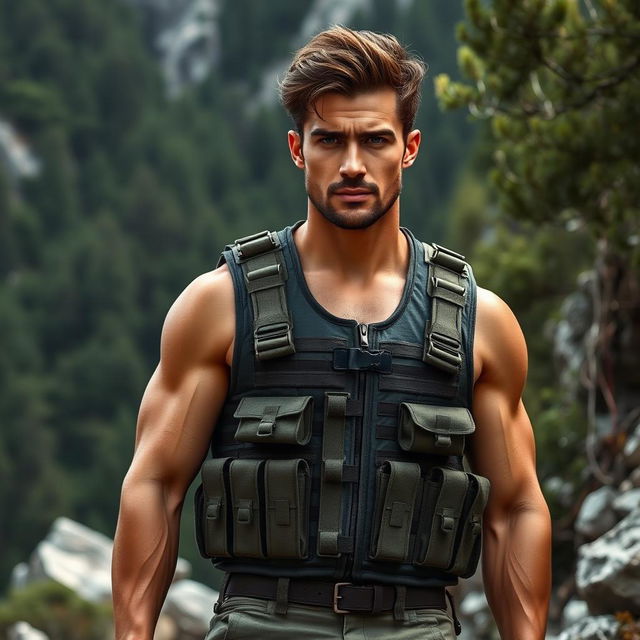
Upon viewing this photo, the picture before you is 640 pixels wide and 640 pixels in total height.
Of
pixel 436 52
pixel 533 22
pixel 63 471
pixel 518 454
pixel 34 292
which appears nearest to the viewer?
pixel 518 454

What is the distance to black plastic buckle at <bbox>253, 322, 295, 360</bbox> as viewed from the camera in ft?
16.2

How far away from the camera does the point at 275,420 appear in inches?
191

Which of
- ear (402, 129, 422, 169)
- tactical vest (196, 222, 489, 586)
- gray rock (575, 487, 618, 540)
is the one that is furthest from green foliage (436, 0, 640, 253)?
tactical vest (196, 222, 489, 586)

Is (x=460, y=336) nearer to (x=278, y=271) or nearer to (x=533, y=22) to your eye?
(x=278, y=271)

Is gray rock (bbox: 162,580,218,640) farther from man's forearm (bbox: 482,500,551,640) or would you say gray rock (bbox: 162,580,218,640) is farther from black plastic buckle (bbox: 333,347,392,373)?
black plastic buckle (bbox: 333,347,392,373)

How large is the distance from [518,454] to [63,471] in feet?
302

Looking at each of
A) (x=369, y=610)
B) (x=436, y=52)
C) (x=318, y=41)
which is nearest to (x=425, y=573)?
(x=369, y=610)

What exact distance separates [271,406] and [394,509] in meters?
0.46

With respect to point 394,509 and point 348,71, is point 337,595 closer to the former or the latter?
point 394,509

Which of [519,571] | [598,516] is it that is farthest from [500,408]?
[598,516]

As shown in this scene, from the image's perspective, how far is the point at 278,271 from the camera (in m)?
5.07

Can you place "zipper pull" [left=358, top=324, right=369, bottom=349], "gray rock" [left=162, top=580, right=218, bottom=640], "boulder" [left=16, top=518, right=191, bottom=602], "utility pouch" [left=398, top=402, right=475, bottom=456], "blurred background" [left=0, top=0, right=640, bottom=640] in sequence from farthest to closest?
"boulder" [left=16, top=518, right=191, bottom=602] → "gray rock" [left=162, top=580, right=218, bottom=640] → "blurred background" [left=0, top=0, right=640, bottom=640] → "zipper pull" [left=358, top=324, right=369, bottom=349] → "utility pouch" [left=398, top=402, right=475, bottom=456]

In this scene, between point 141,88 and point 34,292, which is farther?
point 141,88

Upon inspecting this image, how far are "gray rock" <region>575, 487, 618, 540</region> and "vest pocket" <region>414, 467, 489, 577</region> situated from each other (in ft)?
22.4
